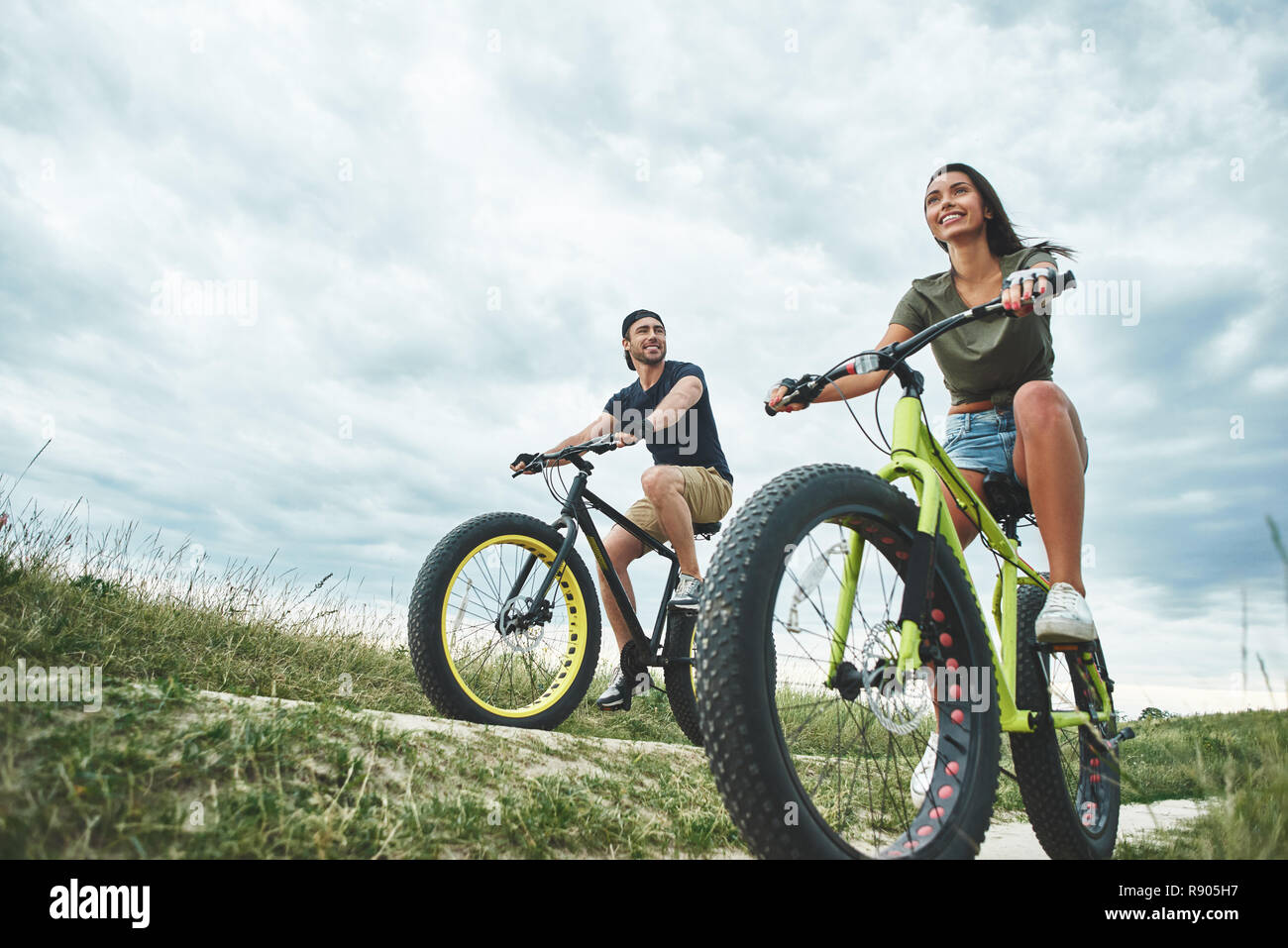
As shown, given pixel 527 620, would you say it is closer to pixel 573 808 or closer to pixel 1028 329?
pixel 573 808

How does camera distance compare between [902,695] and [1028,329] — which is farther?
[1028,329]

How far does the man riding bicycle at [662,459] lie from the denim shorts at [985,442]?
178 cm

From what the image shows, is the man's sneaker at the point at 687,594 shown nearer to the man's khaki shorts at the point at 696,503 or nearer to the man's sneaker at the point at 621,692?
the man's khaki shorts at the point at 696,503

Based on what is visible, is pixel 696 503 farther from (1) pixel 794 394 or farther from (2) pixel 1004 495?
(1) pixel 794 394

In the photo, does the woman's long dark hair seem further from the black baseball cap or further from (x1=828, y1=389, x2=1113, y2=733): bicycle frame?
the black baseball cap

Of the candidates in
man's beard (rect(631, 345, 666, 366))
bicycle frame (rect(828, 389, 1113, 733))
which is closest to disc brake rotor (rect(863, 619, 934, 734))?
bicycle frame (rect(828, 389, 1113, 733))

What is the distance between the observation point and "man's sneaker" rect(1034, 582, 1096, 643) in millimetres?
Answer: 2555

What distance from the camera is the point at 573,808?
237 centimetres

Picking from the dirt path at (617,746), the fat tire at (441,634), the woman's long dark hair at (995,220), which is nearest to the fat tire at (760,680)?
the dirt path at (617,746)

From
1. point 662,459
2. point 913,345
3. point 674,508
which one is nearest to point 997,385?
point 913,345
